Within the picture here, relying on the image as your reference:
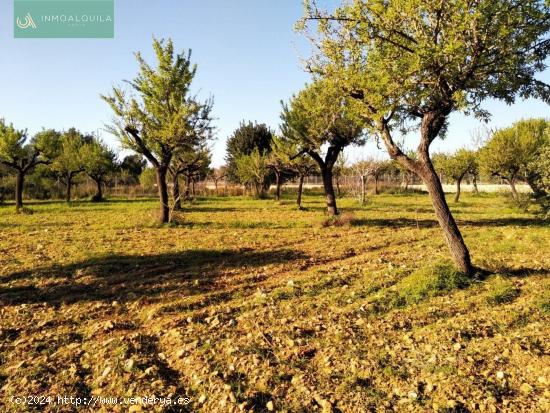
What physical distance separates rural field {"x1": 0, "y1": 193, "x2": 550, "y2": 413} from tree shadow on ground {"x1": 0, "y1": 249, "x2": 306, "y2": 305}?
56 mm

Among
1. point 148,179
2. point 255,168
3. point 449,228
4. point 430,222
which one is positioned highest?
point 255,168

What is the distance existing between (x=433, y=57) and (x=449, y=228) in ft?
13.0

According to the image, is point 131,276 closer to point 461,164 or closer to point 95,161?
point 95,161

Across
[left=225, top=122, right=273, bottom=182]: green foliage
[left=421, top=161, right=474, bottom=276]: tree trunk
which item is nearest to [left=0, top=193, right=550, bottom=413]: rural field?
[left=421, top=161, right=474, bottom=276]: tree trunk

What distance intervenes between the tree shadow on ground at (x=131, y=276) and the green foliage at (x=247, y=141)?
5468cm

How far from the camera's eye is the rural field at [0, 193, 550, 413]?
4.72m

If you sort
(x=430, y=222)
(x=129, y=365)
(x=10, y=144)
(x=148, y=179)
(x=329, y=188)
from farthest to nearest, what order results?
(x=148, y=179) → (x=10, y=144) → (x=329, y=188) → (x=430, y=222) → (x=129, y=365)

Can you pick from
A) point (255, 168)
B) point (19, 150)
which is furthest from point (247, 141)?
point (19, 150)

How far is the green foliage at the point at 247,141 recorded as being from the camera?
221 feet

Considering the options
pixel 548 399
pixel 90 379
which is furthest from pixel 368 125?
pixel 90 379

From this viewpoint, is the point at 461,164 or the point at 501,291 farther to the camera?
the point at 461,164

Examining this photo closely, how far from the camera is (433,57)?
7434 mm

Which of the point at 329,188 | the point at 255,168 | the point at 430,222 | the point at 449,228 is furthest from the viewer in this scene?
the point at 255,168

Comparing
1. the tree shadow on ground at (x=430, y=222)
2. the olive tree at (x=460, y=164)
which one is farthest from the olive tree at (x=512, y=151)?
the tree shadow on ground at (x=430, y=222)
